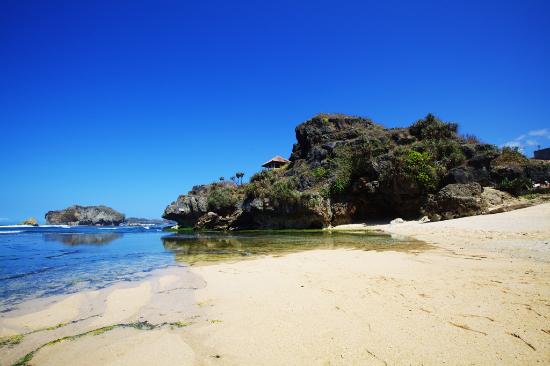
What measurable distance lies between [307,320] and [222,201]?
39.2 metres

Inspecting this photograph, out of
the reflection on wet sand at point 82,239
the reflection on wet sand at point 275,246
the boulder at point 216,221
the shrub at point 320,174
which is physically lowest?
the reflection on wet sand at point 275,246

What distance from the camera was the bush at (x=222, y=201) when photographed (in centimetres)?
4256

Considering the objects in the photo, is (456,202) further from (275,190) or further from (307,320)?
(307,320)

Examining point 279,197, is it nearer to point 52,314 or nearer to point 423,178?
point 423,178

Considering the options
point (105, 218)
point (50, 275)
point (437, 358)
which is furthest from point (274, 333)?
point (105, 218)

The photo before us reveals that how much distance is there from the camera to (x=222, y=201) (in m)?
42.7

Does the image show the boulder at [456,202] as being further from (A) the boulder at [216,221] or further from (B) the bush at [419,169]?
(A) the boulder at [216,221]

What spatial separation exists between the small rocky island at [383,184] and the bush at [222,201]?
14 cm

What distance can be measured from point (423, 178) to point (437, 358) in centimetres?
2676

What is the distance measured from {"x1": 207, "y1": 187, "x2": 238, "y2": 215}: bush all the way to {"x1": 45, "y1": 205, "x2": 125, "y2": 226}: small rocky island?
8936 centimetres

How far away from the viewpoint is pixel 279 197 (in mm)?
33594

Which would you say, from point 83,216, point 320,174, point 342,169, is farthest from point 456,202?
point 83,216

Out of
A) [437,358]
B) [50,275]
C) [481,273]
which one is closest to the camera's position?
[437,358]

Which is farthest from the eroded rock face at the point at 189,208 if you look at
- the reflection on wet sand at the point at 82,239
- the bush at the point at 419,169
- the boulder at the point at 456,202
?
the boulder at the point at 456,202
